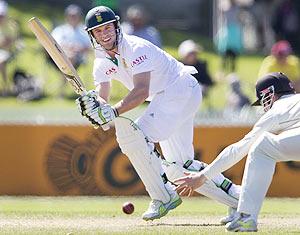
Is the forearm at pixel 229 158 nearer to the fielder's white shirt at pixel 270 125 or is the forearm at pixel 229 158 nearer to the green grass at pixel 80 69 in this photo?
the fielder's white shirt at pixel 270 125

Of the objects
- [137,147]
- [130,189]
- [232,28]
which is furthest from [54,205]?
[232,28]

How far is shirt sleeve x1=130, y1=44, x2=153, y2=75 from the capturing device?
8.55 meters

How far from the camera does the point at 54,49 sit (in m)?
8.71

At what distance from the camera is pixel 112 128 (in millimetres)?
12695

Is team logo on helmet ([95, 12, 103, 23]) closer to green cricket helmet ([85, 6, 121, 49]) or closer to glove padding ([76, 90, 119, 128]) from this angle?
green cricket helmet ([85, 6, 121, 49])

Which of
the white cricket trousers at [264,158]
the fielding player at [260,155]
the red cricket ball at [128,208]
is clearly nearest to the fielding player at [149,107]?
the red cricket ball at [128,208]

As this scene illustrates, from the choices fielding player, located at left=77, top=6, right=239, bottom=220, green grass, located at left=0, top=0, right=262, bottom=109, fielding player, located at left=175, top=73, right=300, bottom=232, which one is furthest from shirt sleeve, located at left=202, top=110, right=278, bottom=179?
green grass, located at left=0, top=0, right=262, bottom=109

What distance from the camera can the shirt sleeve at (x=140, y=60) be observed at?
28.1 ft

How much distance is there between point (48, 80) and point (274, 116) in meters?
10.2

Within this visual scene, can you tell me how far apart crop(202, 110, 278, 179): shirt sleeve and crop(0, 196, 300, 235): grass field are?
0.53m

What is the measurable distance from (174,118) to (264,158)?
125 centimetres

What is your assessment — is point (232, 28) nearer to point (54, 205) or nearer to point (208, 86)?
point (208, 86)

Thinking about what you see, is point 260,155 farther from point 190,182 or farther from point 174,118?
point 174,118

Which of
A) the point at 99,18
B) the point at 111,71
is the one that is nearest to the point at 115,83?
the point at 111,71
